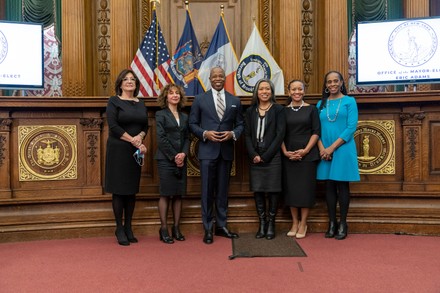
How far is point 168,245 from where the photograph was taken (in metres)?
3.50

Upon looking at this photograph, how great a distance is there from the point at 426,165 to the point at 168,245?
2533mm

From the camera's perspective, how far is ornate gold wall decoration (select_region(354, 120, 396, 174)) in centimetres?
402

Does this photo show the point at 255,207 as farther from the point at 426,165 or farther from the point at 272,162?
the point at 426,165

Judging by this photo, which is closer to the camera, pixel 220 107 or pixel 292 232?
pixel 220 107

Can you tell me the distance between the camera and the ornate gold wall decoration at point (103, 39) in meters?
6.06

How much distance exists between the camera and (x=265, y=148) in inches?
144

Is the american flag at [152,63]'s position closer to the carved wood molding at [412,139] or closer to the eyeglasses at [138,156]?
the eyeglasses at [138,156]

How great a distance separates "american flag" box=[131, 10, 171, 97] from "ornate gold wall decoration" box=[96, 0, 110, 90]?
3.52 ft

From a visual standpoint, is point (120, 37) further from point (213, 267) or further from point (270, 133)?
point (213, 267)

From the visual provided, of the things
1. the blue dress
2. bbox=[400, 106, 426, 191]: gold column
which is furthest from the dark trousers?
bbox=[400, 106, 426, 191]: gold column

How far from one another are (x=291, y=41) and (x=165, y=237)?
135 inches

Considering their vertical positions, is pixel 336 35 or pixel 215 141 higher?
pixel 336 35

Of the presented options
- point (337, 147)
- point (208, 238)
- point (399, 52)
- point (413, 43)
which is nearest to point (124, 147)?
point (208, 238)

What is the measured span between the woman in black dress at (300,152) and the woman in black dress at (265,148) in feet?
0.34
